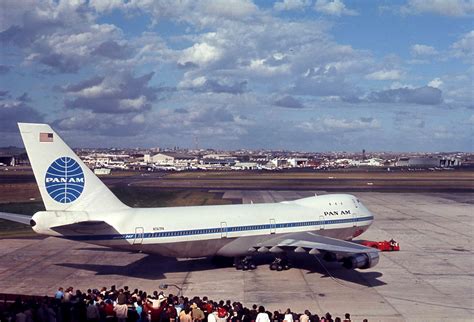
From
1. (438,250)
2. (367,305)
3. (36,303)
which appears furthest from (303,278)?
(36,303)

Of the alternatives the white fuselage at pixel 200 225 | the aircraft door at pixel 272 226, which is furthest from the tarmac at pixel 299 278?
the aircraft door at pixel 272 226

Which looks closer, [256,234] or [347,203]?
[256,234]

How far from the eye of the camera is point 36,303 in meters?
21.9

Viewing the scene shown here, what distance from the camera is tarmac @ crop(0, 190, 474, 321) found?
3022cm

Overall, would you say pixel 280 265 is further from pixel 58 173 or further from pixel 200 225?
pixel 58 173

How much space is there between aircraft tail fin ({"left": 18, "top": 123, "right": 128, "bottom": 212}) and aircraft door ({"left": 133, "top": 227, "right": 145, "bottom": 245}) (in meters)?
2.76

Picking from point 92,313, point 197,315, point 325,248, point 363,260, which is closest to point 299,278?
point 325,248

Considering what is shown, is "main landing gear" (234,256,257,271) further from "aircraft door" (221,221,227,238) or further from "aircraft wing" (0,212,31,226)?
"aircraft wing" (0,212,31,226)

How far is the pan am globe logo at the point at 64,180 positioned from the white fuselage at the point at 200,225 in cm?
118

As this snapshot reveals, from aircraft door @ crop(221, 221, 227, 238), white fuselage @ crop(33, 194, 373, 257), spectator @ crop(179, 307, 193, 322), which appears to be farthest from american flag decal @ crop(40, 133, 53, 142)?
spectator @ crop(179, 307, 193, 322)

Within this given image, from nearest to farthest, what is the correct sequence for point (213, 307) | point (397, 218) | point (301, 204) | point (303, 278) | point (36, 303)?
point (36, 303) < point (213, 307) < point (303, 278) < point (301, 204) < point (397, 218)

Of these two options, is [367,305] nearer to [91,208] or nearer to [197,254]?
[197,254]

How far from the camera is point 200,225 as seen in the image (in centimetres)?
3666

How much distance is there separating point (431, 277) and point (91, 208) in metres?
23.7
